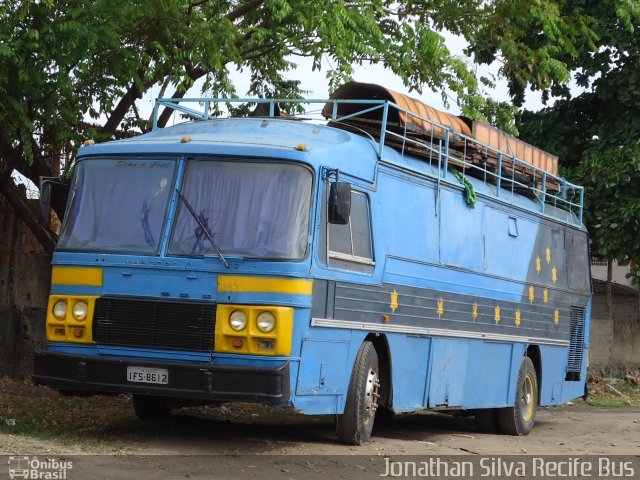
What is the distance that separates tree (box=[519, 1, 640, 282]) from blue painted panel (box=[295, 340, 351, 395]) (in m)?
12.9

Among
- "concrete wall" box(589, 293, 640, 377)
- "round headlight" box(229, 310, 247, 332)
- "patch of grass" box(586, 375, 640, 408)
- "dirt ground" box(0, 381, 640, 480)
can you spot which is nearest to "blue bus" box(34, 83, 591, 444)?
"round headlight" box(229, 310, 247, 332)

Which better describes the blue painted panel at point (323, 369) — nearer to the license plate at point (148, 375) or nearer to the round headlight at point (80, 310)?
the license plate at point (148, 375)

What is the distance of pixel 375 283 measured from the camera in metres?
10.9

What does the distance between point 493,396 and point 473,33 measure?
5.92 metres

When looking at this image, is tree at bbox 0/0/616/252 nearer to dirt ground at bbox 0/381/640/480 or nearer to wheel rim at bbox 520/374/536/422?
dirt ground at bbox 0/381/640/480

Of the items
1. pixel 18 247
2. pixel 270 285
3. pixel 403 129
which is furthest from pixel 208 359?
pixel 18 247

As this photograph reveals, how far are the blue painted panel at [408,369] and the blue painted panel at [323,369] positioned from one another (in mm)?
995

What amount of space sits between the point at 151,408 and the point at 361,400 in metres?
2.51

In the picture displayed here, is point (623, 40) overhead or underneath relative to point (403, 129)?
overhead

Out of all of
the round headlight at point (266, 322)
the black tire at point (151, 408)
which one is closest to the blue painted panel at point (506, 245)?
the black tire at point (151, 408)

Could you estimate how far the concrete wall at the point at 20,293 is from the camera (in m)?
15.2

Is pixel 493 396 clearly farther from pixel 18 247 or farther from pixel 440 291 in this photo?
pixel 18 247

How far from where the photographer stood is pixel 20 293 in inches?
632

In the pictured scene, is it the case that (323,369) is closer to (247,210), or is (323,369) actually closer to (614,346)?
(247,210)
